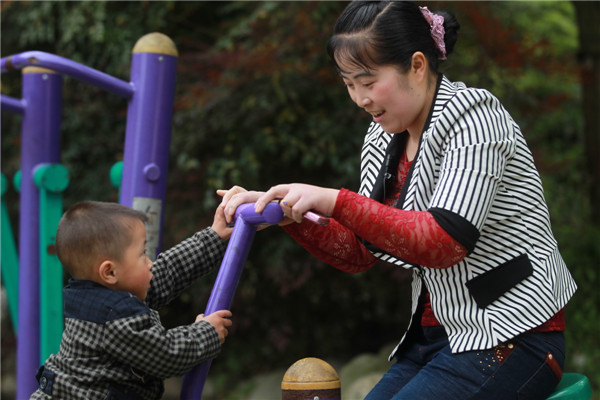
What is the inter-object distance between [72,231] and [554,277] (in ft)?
3.99

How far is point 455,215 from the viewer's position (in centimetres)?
167

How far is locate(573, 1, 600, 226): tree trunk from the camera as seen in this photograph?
5273 mm

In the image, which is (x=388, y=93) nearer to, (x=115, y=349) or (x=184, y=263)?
(x=184, y=263)

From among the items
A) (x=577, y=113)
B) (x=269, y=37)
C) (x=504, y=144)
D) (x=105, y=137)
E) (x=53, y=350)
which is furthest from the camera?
(x=577, y=113)

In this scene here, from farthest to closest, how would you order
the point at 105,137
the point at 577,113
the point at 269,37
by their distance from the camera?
the point at 577,113 < the point at 105,137 < the point at 269,37

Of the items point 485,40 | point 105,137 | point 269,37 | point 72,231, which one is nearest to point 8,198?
point 105,137

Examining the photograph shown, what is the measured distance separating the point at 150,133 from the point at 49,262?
A: 78 centimetres

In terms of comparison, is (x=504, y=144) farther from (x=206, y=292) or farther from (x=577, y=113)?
(x=577, y=113)

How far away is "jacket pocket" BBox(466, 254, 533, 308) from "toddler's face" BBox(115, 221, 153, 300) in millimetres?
850

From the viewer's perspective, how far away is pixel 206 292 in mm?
4898

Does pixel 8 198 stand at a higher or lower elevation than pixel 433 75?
lower

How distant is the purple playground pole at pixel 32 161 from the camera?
3277 millimetres

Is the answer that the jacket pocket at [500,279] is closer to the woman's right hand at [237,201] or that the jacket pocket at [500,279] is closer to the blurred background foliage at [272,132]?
the woman's right hand at [237,201]

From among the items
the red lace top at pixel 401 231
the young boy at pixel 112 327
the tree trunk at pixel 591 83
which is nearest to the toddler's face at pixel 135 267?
the young boy at pixel 112 327
